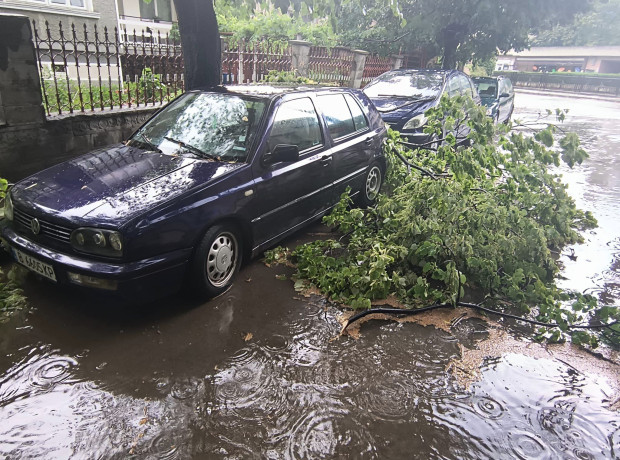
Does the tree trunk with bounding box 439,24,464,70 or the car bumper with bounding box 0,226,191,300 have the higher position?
the tree trunk with bounding box 439,24,464,70

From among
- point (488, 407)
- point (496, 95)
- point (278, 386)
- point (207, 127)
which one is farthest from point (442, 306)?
point (496, 95)

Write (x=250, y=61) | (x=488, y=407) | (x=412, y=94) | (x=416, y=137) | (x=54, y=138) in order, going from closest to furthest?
1. (x=488, y=407)
2. (x=54, y=138)
3. (x=416, y=137)
4. (x=412, y=94)
5. (x=250, y=61)

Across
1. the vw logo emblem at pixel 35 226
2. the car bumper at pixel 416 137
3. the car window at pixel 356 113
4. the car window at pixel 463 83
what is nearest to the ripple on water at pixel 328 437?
the vw logo emblem at pixel 35 226

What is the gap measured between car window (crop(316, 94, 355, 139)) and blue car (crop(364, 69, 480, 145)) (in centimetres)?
233

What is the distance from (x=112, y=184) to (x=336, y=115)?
286 centimetres

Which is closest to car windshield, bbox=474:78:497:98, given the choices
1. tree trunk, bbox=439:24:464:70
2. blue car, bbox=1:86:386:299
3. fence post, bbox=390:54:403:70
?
tree trunk, bbox=439:24:464:70

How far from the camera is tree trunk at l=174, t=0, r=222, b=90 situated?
5.77m

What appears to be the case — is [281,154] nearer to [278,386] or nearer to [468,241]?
[468,241]

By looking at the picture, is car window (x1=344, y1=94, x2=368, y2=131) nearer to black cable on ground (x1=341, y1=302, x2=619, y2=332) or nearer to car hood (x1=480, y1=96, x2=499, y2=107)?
black cable on ground (x1=341, y1=302, x2=619, y2=332)

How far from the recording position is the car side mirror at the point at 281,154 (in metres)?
4.08

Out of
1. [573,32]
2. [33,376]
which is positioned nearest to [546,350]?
[33,376]

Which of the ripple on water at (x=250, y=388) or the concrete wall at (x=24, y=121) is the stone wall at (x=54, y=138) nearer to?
the concrete wall at (x=24, y=121)

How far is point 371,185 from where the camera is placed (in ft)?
20.5

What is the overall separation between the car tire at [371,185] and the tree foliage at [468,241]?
0.88m
